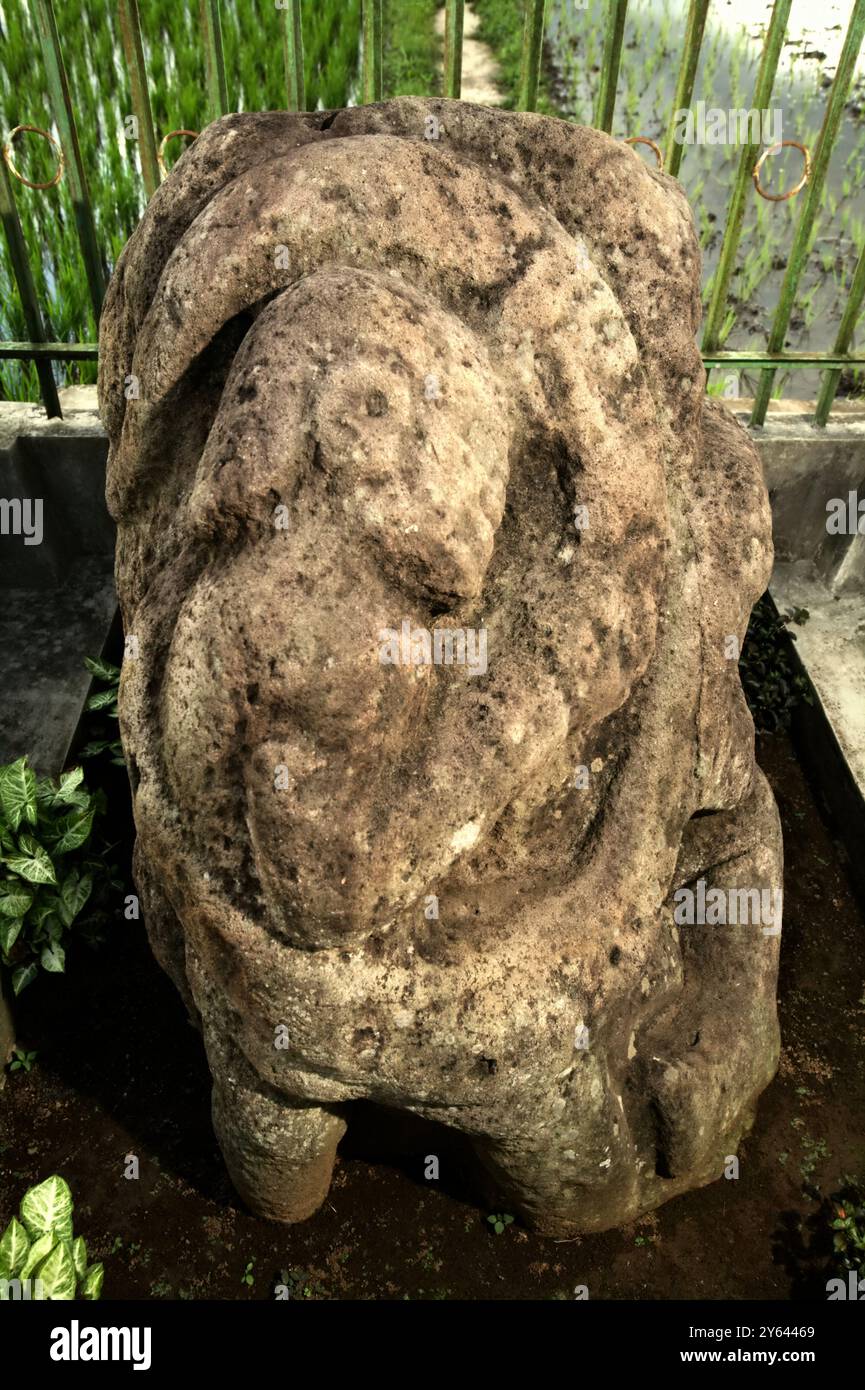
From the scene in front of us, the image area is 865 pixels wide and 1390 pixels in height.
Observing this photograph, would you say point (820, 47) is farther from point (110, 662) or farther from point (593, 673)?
point (593, 673)

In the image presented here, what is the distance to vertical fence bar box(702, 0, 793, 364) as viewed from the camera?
375 cm

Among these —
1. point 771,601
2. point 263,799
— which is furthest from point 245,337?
point 771,601

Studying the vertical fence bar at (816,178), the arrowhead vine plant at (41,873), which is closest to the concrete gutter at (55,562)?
the arrowhead vine plant at (41,873)

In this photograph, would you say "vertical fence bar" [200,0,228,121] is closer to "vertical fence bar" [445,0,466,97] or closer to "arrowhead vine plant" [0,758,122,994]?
"vertical fence bar" [445,0,466,97]

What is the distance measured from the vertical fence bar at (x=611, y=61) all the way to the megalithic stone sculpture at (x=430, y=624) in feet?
5.06

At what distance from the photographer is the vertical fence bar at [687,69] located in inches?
145

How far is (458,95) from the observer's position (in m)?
3.46

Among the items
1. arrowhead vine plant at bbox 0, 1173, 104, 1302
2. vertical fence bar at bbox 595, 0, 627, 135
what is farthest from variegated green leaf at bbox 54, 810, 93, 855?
vertical fence bar at bbox 595, 0, 627, 135

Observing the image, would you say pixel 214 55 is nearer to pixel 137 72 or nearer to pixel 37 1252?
pixel 137 72

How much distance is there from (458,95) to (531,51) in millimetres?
488

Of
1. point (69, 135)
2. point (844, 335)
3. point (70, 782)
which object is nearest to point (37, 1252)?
point (70, 782)

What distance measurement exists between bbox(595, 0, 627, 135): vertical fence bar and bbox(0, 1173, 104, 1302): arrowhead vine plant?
344cm

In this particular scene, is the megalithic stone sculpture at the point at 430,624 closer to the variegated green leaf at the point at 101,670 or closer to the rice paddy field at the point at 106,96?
the variegated green leaf at the point at 101,670

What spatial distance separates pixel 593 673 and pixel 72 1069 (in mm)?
1954
